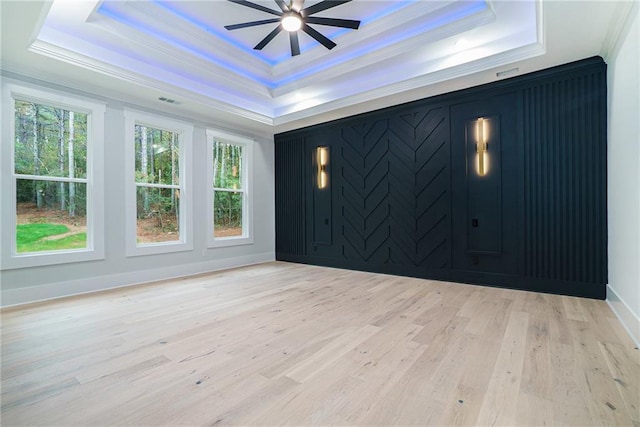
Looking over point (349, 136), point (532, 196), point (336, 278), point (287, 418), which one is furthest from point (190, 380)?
point (349, 136)

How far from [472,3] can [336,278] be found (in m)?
3.82

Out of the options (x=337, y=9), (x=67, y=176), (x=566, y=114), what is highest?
(x=337, y=9)

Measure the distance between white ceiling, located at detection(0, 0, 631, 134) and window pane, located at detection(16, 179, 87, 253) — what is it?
4.34 feet

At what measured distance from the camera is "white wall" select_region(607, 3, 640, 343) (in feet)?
7.43

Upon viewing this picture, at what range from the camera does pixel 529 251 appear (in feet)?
12.2

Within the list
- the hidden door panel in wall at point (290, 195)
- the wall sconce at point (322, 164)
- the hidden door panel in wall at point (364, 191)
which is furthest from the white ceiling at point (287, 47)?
the hidden door panel in wall at point (290, 195)

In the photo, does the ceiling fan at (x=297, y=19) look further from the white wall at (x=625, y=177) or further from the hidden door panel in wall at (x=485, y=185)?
the white wall at (x=625, y=177)

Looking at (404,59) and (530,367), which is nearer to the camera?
(530,367)

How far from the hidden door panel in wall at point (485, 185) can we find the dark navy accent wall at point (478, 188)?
13 mm

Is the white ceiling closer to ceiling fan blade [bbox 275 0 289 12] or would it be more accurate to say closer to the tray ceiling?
the tray ceiling

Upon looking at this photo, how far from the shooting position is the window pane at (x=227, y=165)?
5.58 m

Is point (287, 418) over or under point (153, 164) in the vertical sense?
under

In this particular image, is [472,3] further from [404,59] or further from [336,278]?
[336,278]

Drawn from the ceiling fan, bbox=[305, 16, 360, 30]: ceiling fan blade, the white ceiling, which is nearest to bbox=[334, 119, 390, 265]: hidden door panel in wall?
the white ceiling
